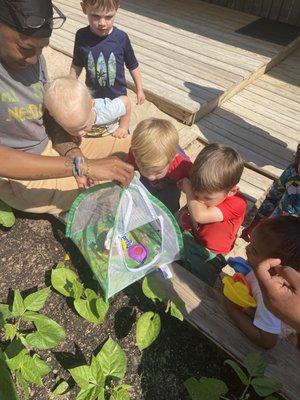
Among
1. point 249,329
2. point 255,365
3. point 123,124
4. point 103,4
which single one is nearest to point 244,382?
point 255,365

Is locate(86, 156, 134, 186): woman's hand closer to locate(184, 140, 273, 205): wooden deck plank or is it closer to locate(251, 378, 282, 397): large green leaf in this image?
locate(251, 378, 282, 397): large green leaf

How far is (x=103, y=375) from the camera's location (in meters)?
1.87

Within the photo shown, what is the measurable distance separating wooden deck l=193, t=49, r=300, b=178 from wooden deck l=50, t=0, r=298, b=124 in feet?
0.56

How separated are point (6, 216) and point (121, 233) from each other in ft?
3.97

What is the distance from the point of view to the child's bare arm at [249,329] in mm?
1833

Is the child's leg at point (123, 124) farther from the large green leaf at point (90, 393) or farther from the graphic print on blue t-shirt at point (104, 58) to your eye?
Answer: the large green leaf at point (90, 393)

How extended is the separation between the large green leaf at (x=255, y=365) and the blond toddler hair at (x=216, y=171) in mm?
944

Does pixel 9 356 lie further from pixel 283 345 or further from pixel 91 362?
pixel 283 345

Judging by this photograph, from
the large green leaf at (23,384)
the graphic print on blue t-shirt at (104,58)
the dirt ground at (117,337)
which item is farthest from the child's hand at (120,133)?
the large green leaf at (23,384)

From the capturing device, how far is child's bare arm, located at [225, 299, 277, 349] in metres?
1.83

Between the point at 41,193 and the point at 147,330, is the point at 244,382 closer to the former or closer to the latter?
the point at 147,330

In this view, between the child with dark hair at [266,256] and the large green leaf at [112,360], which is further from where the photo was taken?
the large green leaf at [112,360]

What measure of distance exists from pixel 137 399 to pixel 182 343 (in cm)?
39

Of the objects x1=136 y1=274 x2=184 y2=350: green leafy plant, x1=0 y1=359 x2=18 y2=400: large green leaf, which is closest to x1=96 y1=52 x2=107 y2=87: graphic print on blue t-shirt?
x1=136 y1=274 x2=184 y2=350: green leafy plant
